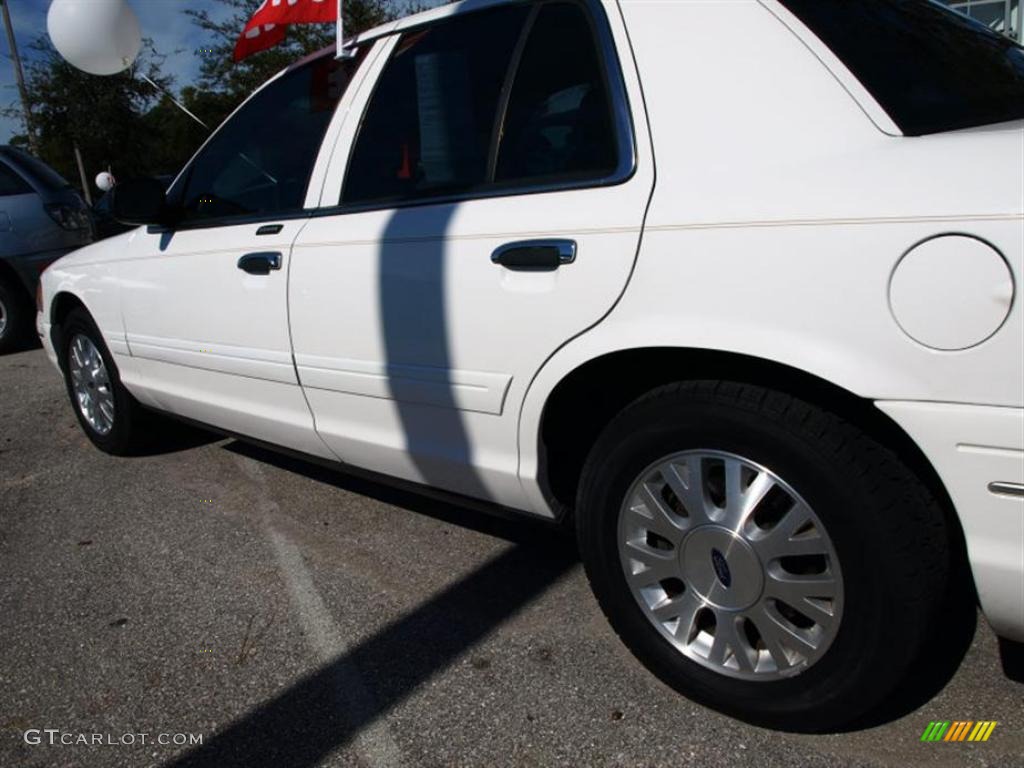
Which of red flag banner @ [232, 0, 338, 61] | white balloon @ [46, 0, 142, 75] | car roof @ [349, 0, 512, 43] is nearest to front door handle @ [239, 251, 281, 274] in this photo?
car roof @ [349, 0, 512, 43]

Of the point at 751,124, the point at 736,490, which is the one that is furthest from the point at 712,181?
the point at 736,490

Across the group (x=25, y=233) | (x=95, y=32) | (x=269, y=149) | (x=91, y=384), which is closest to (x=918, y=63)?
(x=269, y=149)

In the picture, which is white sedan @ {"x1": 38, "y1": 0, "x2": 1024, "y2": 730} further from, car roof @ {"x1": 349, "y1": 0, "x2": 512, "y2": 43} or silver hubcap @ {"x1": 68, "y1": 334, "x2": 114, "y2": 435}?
silver hubcap @ {"x1": 68, "y1": 334, "x2": 114, "y2": 435}

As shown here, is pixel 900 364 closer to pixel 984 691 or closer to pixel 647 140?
pixel 647 140

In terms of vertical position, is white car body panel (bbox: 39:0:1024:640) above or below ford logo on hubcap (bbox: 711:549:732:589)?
above

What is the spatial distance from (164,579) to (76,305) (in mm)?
1899

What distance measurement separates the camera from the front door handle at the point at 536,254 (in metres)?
2.03

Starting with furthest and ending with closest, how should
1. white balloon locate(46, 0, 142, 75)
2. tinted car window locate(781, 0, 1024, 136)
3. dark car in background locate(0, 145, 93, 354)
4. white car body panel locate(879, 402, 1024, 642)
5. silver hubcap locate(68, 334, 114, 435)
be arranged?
dark car in background locate(0, 145, 93, 354)
white balloon locate(46, 0, 142, 75)
silver hubcap locate(68, 334, 114, 435)
tinted car window locate(781, 0, 1024, 136)
white car body panel locate(879, 402, 1024, 642)

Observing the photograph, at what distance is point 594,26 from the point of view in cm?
216

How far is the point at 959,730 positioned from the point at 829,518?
2.26 feet

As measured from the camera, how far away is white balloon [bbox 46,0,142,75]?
721cm

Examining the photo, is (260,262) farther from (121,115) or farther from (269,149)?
(121,115)

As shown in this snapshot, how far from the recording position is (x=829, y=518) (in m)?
1.73

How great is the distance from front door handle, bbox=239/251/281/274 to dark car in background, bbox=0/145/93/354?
5646 mm
